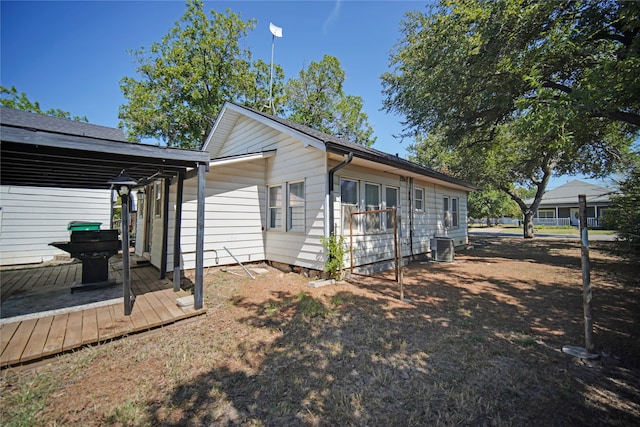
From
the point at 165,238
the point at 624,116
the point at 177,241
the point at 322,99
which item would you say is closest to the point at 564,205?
the point at 322,99

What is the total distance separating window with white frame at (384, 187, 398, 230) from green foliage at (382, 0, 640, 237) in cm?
337

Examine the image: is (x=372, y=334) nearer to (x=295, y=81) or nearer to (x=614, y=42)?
(x=614, y=42)

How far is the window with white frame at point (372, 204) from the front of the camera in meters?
7.18

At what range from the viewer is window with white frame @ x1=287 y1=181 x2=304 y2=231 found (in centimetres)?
668

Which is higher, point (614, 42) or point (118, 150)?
point (614, 42)

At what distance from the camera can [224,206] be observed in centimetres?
691

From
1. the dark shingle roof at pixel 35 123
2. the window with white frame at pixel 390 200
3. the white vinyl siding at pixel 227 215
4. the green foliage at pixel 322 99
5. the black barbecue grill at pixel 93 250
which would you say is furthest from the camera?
the green foliage at pixel 322 99

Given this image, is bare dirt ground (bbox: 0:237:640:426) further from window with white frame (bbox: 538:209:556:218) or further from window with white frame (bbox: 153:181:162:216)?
window with white frame (bbox: 538:209:556:218)

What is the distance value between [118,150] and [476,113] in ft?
32.4

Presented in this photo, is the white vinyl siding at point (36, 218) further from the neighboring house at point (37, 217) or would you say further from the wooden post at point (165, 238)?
the wooden post at point (165, 238)

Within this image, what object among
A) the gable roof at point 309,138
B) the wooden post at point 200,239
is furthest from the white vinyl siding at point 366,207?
the wooden post at point 200,239

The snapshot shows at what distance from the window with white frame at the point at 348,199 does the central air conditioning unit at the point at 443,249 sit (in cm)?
427

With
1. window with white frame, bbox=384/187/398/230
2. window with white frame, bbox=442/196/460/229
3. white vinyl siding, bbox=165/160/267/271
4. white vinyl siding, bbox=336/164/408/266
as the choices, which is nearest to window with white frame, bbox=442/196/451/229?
window with white frame, bbox=442/196/460/229

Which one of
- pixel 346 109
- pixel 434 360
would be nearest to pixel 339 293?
pixel 434 360
